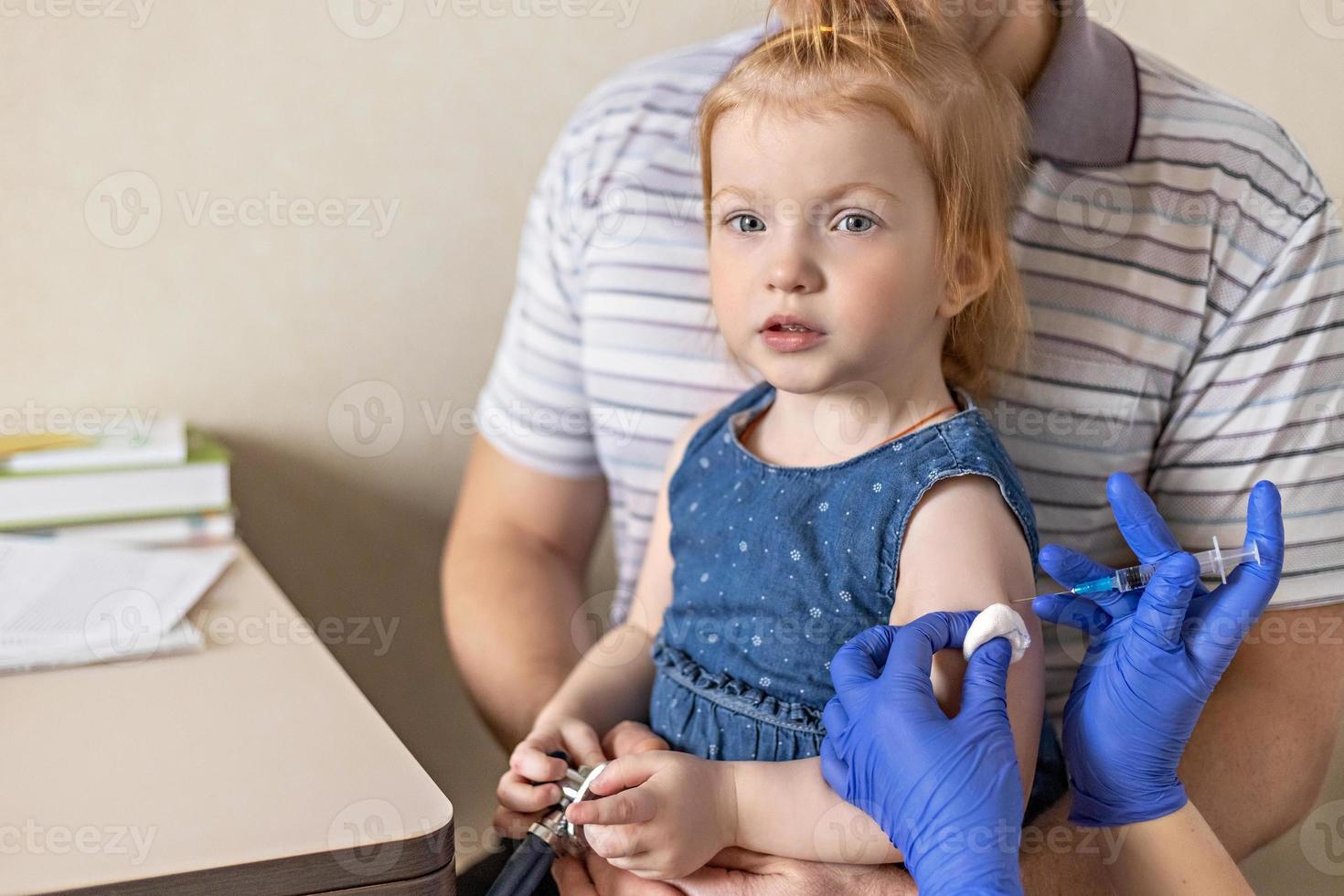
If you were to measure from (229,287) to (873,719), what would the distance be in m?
1.02

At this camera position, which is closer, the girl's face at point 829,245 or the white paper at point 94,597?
the girl's face at point 829,245

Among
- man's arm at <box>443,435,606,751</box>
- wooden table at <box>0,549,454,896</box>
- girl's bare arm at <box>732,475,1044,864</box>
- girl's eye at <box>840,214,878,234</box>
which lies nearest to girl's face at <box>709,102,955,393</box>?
girl's eye at <box>840,214,878,234</box>

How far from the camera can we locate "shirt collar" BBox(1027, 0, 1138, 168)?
118 cm

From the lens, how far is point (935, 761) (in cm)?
80

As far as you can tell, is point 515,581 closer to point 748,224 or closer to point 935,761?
point 748,224

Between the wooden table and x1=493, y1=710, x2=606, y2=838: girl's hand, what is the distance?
11 cm

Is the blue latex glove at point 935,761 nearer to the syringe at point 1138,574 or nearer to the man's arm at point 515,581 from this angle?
the syringe at point 1138,574

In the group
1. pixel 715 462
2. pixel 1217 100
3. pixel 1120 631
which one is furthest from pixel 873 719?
pixel 1217 100

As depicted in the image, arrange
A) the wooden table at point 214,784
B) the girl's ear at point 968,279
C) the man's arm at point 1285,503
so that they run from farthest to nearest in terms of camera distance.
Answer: the man's arm at point 1285,503 < the girl's ear at point 968,279 < the wooden table at point 214,784

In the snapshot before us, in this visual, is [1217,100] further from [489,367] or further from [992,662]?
[489,367]

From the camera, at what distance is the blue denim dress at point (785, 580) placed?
96cm

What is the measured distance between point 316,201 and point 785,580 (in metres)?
0.82

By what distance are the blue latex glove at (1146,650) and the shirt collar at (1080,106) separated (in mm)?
411

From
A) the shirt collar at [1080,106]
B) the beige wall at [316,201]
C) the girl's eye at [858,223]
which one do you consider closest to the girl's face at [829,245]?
the girl's eye at [858,223]
